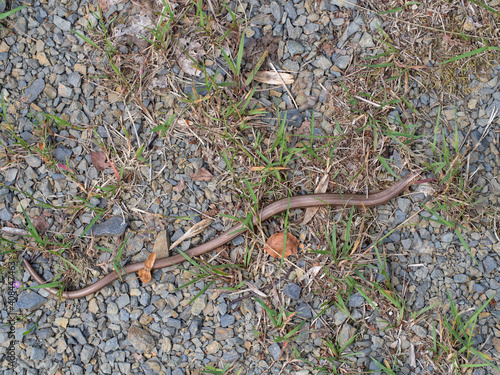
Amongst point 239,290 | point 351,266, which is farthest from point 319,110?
point 239,290

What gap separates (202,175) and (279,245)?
0.77 meters

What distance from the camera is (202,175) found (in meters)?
2.98

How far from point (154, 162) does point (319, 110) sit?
1.31 metres

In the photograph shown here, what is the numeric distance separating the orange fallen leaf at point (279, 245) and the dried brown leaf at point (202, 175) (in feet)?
2.13

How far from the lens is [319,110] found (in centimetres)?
303

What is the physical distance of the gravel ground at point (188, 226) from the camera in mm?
2812

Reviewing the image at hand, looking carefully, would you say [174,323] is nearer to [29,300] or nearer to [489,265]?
[29,300]

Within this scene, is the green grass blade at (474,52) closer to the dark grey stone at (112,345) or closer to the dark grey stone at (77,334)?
the dark grey stone at (112,345)

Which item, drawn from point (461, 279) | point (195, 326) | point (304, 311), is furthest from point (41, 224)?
point (461, 279)

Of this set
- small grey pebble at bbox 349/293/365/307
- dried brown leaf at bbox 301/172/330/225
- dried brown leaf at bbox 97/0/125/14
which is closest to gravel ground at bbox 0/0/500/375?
small grey pebble at bbox 349/293/365/307

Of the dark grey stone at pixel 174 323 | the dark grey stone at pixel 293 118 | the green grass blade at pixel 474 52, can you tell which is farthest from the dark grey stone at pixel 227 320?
the green grass blade at pixel 474 52

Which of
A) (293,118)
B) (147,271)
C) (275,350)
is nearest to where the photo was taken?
(275,350)

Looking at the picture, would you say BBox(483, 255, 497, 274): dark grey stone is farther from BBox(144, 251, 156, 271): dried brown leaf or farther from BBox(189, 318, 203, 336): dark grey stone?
BBox(144, 251, 156, 271): dried brown leaf

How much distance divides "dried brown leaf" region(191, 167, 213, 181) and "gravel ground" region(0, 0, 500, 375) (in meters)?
0.04
